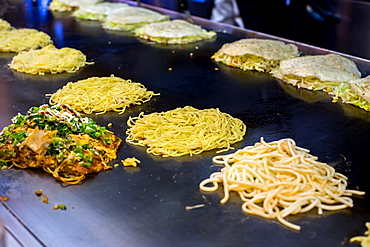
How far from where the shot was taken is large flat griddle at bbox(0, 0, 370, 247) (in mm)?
2396

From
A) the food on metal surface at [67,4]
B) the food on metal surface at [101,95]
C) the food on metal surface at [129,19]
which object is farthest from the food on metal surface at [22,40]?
the food on metal surface at [101,95]

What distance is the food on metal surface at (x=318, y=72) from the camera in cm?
457

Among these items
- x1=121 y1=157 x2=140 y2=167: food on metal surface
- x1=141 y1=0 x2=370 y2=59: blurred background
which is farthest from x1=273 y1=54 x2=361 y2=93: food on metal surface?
x1=141 y1=0 x2=370 y2=59: blurred background

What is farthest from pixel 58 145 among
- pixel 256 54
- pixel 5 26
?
pixel 5 26

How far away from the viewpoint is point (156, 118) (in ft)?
12.2

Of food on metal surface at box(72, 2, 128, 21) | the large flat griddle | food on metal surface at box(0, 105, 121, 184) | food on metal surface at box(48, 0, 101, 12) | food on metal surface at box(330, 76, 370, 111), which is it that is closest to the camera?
the large flat griddle

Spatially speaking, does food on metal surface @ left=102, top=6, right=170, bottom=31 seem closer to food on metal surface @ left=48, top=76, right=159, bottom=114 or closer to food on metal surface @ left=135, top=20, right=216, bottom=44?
food on metal surface @ left=135, top=20, right=216, bottom=44

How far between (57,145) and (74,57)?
103 inches

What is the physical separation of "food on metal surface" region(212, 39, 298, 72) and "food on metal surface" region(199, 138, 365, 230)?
2297 millimetres

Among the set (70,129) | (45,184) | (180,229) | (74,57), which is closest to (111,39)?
(74,57)

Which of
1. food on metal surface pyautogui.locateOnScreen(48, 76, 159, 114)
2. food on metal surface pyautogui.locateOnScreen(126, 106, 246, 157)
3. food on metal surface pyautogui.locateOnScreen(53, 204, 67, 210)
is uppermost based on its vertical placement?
food on metal surface pyautogui.locateOnScreen(126, 106, 246, 157)

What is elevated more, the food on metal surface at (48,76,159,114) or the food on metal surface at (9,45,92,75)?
the food on metal surface at (48,76,159,114)

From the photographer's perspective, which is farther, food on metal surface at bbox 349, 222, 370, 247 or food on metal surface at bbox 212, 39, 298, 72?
food on metal surface at bbox 212, 39, 298, 72

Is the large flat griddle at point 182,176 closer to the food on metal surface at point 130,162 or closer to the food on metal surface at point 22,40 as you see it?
the food on metal surface at point 130,162
